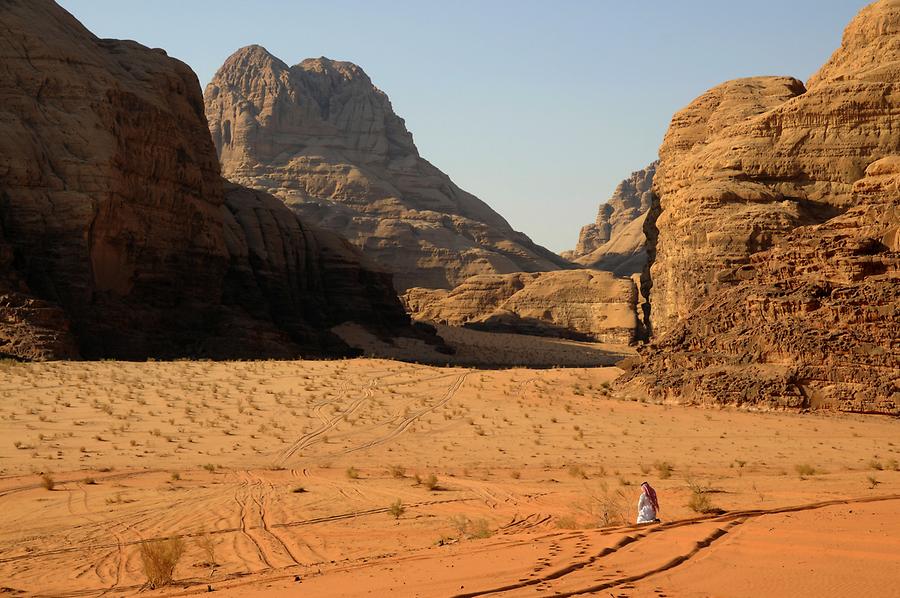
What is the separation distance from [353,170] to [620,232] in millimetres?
42801

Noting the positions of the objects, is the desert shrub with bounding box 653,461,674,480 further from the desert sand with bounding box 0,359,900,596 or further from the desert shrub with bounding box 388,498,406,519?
the desert shrub with bounding box 388,498,406,519

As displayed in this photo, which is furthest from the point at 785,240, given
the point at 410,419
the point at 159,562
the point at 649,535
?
the point at 159,562

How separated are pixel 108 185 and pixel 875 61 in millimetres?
31140

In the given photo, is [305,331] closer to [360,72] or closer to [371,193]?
[371,193]

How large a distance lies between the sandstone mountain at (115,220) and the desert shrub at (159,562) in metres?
24.2

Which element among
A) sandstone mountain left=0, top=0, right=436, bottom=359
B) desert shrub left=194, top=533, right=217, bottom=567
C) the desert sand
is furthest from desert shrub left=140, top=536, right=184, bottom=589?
sandstone mountain left=0, top=0, right=436, bottom=359

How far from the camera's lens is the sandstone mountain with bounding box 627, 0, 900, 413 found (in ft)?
74.6

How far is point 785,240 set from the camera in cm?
2689

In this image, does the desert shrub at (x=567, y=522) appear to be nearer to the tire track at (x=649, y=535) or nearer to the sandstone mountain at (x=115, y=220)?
the tire track at (x=649, y=535)

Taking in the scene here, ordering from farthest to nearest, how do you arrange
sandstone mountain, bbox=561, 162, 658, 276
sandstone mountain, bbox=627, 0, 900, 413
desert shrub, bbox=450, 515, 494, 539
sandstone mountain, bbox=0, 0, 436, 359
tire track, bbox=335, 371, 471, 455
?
sandstone mountain, bbox=561, 162, 658, 276
sandstone mountain, bbox=0, 0, 436, 359
sandstone mountain, bbox=627, 0, 900, 413
tire track, bbox=335, 371, 471, 455
desert shrub, bbox=450, 515, 494, 539

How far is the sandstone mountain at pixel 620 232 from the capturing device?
378 ft

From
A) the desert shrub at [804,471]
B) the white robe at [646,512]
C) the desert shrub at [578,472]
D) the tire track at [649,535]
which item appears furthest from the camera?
the desert shrub at [578,472]

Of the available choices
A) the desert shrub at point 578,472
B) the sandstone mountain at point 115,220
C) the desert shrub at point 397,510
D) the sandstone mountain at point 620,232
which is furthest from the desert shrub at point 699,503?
the sandstone mountain at point 620,232

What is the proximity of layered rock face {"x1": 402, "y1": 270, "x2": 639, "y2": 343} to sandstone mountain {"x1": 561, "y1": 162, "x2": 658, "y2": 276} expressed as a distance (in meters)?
36.0
